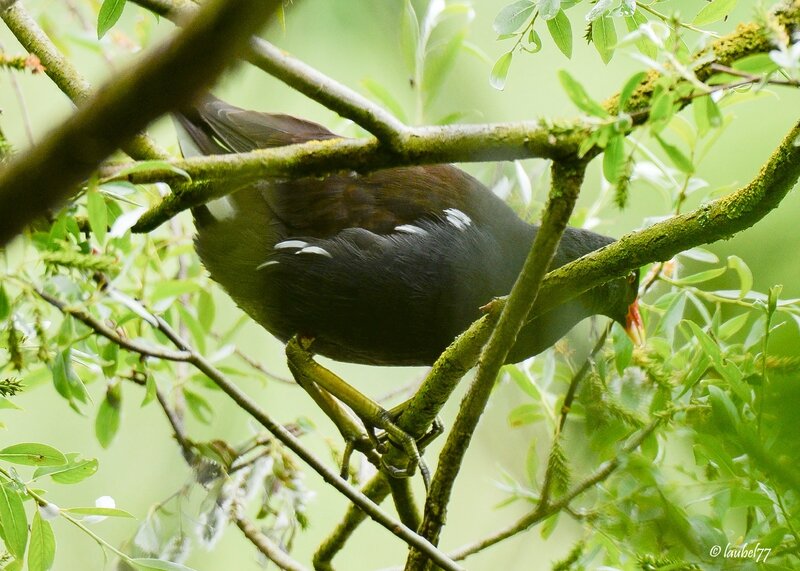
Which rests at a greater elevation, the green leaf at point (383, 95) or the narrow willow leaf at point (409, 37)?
the narrow willow leaf at point (409, 37)

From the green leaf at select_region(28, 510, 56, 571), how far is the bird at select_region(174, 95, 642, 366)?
3.42 feet

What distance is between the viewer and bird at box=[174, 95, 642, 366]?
2326mm

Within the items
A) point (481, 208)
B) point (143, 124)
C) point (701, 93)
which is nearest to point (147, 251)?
point (481, 208)

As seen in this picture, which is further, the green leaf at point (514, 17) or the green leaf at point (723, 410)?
the green leaf at point (514, 17)

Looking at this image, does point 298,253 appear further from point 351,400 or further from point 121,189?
point 121,189

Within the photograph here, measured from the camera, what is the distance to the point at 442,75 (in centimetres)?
241

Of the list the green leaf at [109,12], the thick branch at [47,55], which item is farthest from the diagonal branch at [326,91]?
the thick branch at [47,55]

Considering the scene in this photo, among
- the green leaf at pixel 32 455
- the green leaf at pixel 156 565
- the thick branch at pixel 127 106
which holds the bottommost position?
the green leaf at pixel 156 565

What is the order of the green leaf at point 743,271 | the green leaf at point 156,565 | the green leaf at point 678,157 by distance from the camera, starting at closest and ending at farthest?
the green leaf at point 678,157 → the green leaf at point 156,565 → the green leaf at point 743,271

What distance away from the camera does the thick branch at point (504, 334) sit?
129cm

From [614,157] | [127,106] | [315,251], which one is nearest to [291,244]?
[315,251]

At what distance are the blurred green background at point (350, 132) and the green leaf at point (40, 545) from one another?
48 centimetres

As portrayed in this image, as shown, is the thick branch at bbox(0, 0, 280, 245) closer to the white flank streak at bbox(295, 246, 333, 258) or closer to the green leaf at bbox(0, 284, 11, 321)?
the green leaf at bbox(0, 284, 11, 321)

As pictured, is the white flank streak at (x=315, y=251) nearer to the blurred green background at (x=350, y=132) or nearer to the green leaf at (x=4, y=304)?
the blurred green background at (x=350, y=132)
